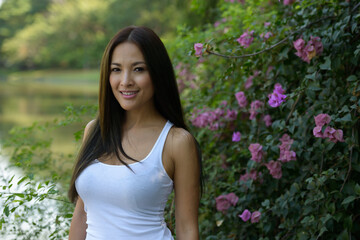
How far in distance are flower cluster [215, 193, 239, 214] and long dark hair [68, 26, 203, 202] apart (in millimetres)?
815

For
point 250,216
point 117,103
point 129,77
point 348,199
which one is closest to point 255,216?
point 250,216

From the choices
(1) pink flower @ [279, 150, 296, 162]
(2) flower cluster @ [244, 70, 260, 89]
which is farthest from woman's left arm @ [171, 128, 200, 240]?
(2) flower cluster @ [244, 70, 260, 89]

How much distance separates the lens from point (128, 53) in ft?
4.65

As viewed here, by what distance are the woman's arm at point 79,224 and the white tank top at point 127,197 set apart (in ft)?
0.40

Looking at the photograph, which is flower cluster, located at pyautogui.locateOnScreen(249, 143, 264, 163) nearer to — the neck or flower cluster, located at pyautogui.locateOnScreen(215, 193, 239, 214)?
flower cluster, located at pyautogui.locateOnScreen(215, 193, 239, 214)

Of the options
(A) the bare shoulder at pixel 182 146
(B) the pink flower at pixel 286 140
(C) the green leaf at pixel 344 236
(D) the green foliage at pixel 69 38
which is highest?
(A) the bare shoulder at pixel 182 146

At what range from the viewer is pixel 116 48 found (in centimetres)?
144

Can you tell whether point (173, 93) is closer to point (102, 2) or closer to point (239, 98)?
point (239, 98)

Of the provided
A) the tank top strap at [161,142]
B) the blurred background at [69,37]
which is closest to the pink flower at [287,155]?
the tank top strap at [161,142]

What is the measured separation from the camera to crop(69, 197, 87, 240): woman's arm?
1507 mm

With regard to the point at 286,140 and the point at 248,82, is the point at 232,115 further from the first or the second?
the point at 286,140

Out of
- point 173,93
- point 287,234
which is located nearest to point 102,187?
point 173,93

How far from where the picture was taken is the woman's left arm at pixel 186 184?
1.38 meters

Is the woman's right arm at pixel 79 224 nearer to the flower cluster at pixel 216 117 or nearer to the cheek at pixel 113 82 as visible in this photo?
the cheek at pixel 113 82
